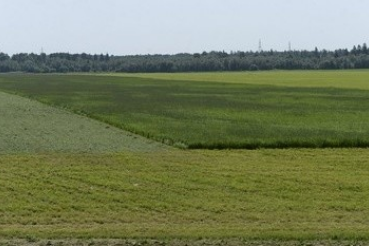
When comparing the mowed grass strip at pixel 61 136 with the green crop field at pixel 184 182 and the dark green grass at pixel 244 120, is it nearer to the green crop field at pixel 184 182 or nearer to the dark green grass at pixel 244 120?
the green crop field at pixel 184 182

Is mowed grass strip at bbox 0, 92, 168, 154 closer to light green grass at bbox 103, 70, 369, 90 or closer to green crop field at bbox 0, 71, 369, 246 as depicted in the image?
green crop field at bbox 0, 71, 369, 246

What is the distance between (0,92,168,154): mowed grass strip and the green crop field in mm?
48

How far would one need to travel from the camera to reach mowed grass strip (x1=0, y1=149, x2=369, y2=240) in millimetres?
13570

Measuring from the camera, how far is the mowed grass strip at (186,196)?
13.6 m

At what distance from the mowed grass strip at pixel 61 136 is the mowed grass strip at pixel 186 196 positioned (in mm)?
2460

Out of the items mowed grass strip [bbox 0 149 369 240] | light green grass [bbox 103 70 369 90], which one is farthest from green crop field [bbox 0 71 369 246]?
light green grass [bbox 103 70 369 90]

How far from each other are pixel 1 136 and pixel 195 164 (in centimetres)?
1237

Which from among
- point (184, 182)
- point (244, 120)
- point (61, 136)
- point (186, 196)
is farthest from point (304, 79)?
point (186, 196)

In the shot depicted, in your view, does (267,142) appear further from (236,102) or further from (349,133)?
(236,102)

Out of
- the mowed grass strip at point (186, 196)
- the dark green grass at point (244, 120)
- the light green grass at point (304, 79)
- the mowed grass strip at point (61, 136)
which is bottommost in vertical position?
the light green grass at point (304, 79)

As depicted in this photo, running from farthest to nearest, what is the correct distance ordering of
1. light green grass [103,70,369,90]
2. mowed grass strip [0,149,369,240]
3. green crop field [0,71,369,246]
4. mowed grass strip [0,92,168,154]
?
light green grass [103,70,369,90] → mowed grass strip [0,92,168,154] → mowed grass strip [0,149,369,240] → green crop field [0,71,369,246]

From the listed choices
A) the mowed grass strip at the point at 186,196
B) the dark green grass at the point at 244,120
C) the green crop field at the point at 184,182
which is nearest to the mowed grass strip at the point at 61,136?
the green crop field at the point at 184,182

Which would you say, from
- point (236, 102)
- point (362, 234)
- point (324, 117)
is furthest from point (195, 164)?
point (236, 102)

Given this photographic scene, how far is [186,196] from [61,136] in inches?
630
